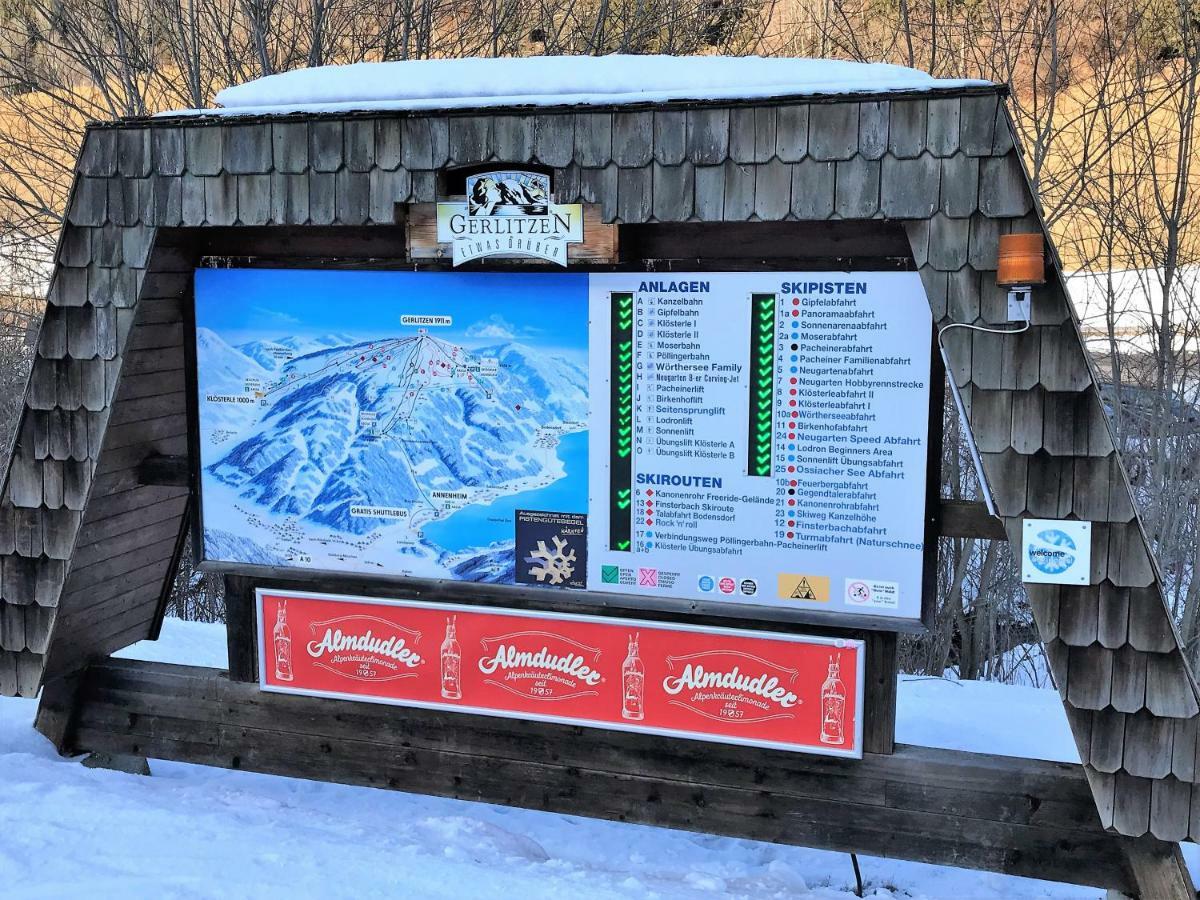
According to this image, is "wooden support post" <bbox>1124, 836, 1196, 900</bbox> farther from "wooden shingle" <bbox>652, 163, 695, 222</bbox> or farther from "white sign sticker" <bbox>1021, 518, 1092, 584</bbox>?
"wooden shingle" <bbox>652, 163, 695, 222</bbox>

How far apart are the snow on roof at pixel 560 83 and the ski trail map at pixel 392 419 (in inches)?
23.7

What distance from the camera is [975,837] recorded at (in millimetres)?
3734

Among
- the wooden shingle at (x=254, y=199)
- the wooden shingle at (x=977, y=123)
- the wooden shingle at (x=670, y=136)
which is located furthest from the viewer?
the wooden shingle at (x=254, y=199)

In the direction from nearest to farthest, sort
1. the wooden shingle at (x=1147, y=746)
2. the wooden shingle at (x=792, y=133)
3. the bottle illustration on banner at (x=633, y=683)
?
the wooden shingle at (x=1147, y=746)
the wooden shingle at (x=792, y=133)
the bottle illustration on banner at (x=633, y=683)

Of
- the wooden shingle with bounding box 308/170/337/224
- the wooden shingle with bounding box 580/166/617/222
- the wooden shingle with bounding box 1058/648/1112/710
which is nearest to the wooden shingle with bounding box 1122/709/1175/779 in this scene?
the wooden shingle with bounding box 1058/648/1112/710

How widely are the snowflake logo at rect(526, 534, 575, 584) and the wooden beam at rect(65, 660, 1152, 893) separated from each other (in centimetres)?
61

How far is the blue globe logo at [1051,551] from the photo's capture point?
3215 mm

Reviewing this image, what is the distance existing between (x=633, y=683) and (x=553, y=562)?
20.4 inches

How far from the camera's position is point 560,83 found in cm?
365

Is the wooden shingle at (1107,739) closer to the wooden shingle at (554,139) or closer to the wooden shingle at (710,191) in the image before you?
the wooden shingle at (710,191)

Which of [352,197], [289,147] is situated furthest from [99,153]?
[352,197]

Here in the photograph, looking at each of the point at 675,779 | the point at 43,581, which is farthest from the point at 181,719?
the point at 675,779

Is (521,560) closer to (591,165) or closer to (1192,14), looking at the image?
(591,165)

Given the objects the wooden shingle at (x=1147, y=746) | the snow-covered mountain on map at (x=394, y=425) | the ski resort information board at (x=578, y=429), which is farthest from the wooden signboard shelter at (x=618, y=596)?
the snow-covered mountain on map at (x=394, y=425)
